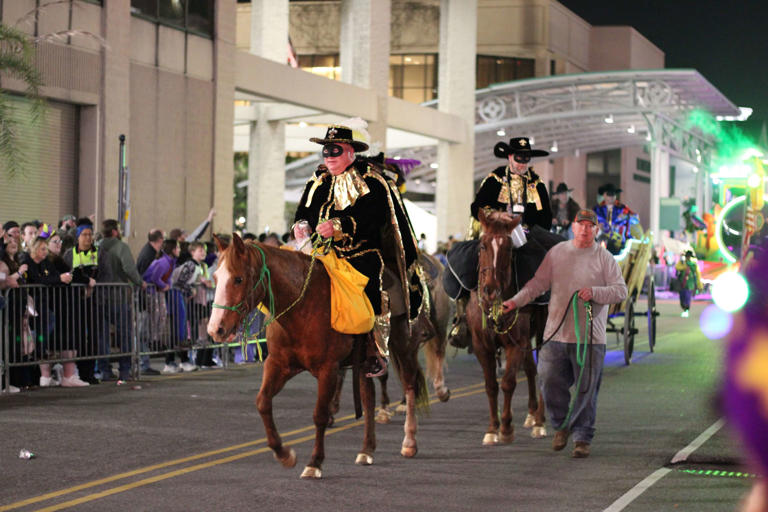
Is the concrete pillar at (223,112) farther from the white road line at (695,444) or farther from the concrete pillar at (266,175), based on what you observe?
the white road line at (695,444)

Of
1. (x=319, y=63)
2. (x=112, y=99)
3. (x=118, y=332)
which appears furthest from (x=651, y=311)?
(x=319, y=63)

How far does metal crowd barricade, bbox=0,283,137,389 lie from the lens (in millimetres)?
13750

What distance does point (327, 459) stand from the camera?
933 centimetres

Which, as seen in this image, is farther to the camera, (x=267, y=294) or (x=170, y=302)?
(x=170, y=302)

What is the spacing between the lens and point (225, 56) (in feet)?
96.1

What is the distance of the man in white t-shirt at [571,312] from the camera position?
9773 millimetres

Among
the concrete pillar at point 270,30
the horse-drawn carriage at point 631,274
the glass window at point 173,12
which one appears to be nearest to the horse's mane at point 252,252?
the horse-drawn carriage at point 631,274

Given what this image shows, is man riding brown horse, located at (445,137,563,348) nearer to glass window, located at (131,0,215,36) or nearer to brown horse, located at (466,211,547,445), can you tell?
brown horse, located at (466,211,547,445)

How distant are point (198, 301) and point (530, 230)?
7.22 metres

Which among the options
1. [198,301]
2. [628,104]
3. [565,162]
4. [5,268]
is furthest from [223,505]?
[565,162]

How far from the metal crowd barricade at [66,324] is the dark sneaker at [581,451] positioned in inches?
279

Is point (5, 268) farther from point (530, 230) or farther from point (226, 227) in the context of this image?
point (226, 227)

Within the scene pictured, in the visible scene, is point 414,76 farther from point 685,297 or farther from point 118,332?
point 118,332

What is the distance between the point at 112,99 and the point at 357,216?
17179 millimetres
